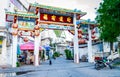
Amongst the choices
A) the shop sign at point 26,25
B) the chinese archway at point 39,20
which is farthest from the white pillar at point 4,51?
the shop sign at point 26,25

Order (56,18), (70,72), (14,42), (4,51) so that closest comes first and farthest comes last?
(70,72) → (14,42) → (4,51) → (56,18)

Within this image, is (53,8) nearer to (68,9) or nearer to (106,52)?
(68,9)

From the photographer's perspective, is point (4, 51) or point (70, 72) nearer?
point (70, 72)

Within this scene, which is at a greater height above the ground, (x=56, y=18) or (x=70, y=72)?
(x=56, y=18)

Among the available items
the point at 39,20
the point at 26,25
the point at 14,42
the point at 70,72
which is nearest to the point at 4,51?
the point at 14,42

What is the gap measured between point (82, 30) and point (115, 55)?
16.8 feet

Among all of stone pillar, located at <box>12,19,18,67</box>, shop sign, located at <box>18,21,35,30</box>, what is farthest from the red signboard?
stone pillar, located at <box>12,19,18,67</box>

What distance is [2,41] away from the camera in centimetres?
2359

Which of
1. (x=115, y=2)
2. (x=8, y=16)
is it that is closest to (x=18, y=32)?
(x=8, y=16)

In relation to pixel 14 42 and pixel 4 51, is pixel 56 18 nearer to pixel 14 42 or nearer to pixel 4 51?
pixel 14 42

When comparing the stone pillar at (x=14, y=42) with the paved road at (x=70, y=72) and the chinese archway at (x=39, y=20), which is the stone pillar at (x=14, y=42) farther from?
the paved road at (x=70, y=72)

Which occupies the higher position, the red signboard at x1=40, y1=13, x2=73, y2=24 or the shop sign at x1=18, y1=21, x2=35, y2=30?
the red signboard at x1=40, y1=13, x2=73, y2=24

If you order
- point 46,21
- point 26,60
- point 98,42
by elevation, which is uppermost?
point 46,21

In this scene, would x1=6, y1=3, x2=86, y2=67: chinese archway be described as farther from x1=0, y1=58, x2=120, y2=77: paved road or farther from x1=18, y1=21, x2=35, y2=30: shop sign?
x1=0, y1=58, x2=120, y2=77: paved road
